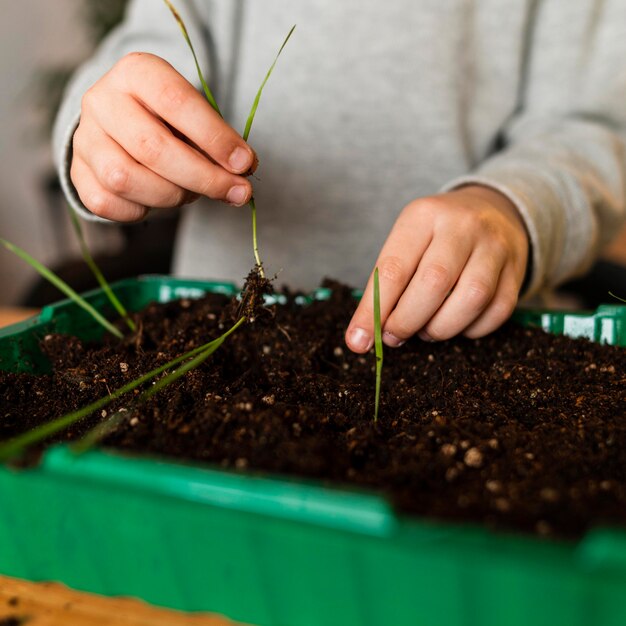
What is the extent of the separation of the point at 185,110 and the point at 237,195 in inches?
3.3

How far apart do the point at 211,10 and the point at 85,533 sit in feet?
2.88

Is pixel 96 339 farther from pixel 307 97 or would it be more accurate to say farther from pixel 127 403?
pixel 307 97

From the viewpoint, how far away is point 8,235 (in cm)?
231

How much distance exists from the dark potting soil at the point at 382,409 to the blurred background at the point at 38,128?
1.32 m

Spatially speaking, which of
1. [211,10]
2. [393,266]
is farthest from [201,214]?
[393,266]

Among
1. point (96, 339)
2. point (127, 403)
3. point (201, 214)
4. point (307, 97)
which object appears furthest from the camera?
point (201, 214)

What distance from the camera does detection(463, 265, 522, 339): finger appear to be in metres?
0.58

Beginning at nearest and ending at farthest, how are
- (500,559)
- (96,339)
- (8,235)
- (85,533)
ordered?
(500,559)
(85,533)
(96,339)
(8,235)

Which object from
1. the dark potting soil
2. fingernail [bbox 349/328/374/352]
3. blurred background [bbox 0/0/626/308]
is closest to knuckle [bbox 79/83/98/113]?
the dark potting soil

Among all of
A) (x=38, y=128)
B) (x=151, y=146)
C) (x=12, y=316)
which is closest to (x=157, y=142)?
(x=151, y=146)

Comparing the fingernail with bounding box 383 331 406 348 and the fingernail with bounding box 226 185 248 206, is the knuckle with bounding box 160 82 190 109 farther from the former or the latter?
the fingernail with bounding box 383 331 406 348

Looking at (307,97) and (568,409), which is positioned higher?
(307,97)

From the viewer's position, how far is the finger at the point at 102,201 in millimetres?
570

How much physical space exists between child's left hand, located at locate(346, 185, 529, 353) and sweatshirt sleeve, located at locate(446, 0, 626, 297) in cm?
14
